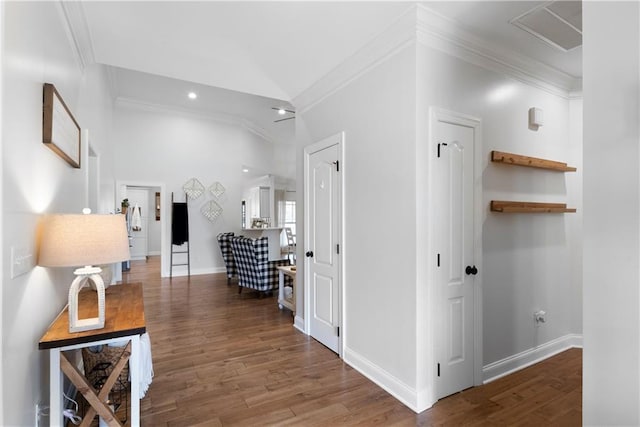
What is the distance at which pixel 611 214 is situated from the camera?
1.08 meters

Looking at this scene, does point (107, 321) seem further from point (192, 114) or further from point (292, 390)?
point (192, 114)

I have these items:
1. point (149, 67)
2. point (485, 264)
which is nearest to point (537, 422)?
point (485, 264)

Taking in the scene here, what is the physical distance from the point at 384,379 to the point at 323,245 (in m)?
1.40

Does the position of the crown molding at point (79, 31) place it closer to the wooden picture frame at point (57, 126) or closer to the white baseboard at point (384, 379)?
the wooden picture frame at point (57, 126)

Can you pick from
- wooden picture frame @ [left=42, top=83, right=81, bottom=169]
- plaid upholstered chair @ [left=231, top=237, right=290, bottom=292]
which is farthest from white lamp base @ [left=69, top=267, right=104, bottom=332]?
plaid upholstered chair @ [left=231, top=237, right=290, bottom=292]

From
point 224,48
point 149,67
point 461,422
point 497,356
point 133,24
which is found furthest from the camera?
point 149,67

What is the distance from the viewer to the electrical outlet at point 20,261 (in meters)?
1.31

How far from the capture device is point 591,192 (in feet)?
3.70

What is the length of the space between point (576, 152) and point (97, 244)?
429 cm

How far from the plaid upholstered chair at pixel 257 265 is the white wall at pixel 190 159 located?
2390 mm

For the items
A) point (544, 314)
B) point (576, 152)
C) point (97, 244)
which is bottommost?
point (544, 314)

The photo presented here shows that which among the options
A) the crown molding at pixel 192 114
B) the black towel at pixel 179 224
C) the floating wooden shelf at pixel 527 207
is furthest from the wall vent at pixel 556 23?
the black towel at pixel 179 224

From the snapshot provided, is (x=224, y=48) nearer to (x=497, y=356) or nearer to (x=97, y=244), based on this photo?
(x=97, y=244)

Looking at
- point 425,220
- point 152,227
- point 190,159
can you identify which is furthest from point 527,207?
point 152,227
